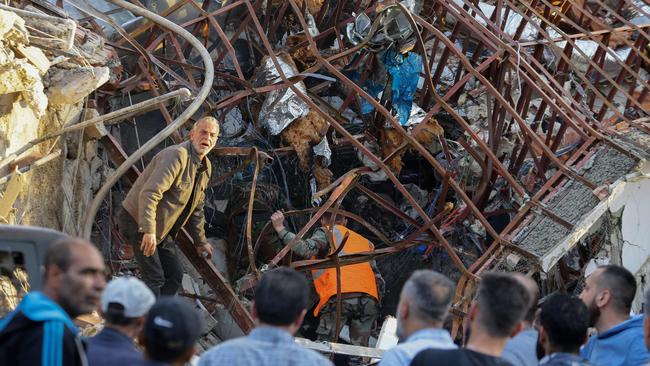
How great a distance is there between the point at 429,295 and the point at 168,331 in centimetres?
110

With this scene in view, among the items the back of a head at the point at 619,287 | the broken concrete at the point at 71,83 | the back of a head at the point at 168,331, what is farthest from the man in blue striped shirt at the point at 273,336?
the broken concrete at the point at 71,83

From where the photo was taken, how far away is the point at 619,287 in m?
5.64

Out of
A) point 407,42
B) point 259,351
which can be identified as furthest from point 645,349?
point 407,42

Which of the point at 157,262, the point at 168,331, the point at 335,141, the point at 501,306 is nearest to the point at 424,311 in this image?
the point at 501,306

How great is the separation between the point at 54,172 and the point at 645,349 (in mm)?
4698

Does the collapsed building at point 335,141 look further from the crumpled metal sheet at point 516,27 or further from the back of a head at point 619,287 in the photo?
the back of a head at point 619,287

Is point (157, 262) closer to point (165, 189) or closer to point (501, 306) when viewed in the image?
point (165, 189)

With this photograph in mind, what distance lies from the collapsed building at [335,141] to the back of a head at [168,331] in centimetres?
398

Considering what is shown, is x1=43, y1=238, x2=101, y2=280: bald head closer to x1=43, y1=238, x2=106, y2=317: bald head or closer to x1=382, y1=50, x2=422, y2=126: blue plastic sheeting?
x1=43, y1=238, x2=106, y2=317: bald head

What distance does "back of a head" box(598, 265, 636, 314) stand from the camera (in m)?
5.62

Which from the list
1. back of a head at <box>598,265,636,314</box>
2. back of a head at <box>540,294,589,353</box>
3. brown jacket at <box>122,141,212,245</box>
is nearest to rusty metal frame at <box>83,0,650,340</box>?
brown jacket at <box>122,141,212,245</box>

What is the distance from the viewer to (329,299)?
33.0ft

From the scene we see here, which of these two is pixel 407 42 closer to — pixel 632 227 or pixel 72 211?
pixel 632 227

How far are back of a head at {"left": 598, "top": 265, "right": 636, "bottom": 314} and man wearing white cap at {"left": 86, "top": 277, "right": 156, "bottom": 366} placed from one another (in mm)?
2413
